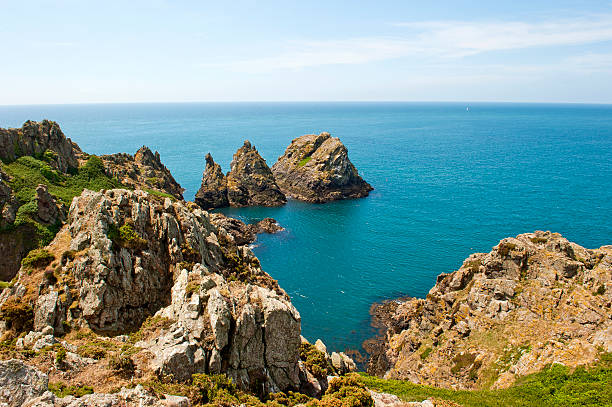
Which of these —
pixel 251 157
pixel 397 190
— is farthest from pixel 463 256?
pixel 251 157

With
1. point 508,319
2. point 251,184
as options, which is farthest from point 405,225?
point 508,319

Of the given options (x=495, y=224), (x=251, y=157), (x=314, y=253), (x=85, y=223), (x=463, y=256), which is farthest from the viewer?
(x=251, y=157)

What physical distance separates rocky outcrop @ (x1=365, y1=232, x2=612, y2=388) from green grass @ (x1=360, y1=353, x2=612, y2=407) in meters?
1.50

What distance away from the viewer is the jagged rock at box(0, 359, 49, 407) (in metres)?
15.1

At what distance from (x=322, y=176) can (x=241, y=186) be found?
29.4m

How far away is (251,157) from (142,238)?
97.0m

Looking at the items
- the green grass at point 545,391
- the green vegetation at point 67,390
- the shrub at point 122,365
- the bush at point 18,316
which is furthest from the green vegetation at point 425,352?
the bush at point 18,316

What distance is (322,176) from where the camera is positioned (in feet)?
427

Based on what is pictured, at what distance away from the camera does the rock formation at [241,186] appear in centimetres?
12019

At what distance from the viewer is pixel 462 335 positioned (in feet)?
140

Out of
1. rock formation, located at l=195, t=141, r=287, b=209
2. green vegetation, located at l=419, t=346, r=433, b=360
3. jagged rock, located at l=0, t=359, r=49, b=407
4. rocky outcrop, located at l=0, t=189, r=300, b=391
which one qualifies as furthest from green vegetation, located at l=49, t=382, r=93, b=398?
rock formation, located at l=195, t=141, r=287, b=209

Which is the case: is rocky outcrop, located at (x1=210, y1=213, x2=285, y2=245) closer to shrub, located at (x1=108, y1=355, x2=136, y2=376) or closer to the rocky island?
the rocky island

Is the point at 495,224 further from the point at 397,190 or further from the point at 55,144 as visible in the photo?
the point at 55,144

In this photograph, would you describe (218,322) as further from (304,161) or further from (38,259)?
(304,161)
